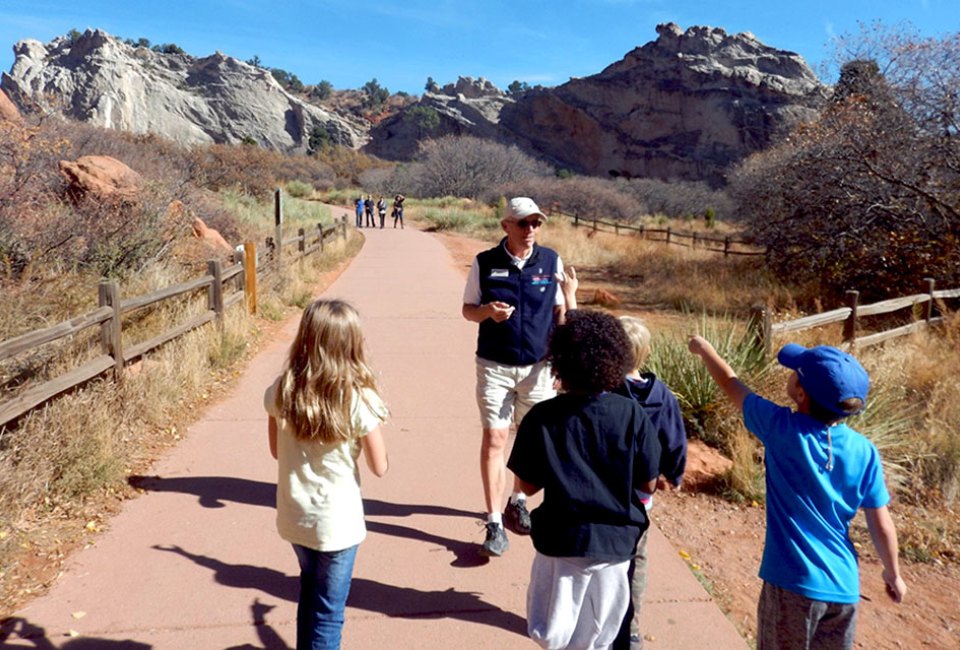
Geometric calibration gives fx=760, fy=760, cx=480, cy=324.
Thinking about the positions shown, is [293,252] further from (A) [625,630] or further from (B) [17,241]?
(A) [625,630]

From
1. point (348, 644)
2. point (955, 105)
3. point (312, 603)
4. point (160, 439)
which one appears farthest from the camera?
point (955, 105)

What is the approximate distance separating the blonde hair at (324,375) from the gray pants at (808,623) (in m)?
1.57

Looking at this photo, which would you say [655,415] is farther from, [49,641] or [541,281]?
[49,641]

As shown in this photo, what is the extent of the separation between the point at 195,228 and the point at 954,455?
11995 mm

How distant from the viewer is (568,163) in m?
75.9

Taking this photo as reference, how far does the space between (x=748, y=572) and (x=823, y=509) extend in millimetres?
1947

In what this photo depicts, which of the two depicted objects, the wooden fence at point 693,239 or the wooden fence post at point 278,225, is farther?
the wooden fence at point 693,239

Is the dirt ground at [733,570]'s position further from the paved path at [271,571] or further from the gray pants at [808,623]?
the gray pants at [808,623]

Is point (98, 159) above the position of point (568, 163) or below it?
below

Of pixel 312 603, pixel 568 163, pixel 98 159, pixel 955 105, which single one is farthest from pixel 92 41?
pixel 312 603

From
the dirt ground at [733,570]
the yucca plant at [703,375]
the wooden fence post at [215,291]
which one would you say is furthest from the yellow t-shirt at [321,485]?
the wooden fence post at [215,291]

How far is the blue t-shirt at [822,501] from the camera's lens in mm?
2400

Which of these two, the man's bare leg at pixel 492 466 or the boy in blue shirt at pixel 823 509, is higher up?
the boy in blue shirt at pixel 823 509

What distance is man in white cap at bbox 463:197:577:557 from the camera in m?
3.98
